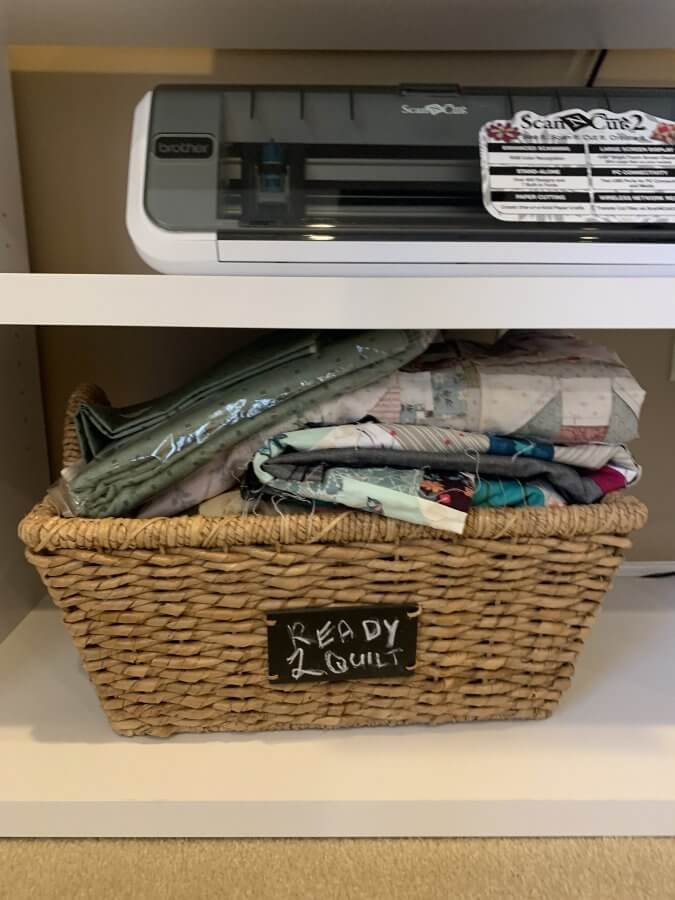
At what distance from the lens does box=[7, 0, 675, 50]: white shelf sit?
77 centimetres

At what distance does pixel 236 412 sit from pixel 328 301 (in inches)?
5.2

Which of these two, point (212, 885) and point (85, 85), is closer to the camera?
point (212, 885)

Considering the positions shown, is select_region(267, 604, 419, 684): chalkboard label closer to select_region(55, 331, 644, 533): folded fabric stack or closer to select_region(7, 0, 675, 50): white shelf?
select_region(55, 331, 644, 533): folded fabric stack

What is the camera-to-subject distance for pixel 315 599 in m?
0.65

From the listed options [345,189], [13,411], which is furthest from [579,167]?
[13,411]

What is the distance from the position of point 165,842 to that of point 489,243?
607 mm

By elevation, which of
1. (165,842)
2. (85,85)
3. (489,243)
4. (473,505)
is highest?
(85,85)

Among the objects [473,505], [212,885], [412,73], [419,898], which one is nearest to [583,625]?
[473,505]

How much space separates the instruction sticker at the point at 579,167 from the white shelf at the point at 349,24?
0.21 metres

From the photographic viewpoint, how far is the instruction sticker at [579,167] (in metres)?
0.61

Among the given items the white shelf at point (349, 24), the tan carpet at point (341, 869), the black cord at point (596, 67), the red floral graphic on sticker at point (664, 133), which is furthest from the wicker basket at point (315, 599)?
the black cord at point (596, 67)

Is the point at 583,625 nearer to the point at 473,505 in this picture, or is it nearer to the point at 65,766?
the point at 473,505

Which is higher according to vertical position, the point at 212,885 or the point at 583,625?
the point at 583,625

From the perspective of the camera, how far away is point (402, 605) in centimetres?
66
